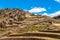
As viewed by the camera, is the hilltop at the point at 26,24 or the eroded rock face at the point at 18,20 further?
the eroded rock face at the point at 18,20

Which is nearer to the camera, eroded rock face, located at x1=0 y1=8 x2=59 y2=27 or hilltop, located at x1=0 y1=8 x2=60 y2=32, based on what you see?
hilltop, located at x1=0 y1=8 x2=60 y2=32

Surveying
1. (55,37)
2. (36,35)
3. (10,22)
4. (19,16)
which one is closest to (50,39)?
(55,37)

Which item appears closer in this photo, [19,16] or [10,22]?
[10,22]

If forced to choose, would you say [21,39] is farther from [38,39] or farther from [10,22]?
[10,22]

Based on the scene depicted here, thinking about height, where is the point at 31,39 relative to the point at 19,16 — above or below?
below

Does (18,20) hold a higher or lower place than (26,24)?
higher

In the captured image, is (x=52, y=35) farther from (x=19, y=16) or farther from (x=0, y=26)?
(x=19, y=16)

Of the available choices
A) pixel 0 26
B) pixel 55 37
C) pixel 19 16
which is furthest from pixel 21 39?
pixel 19 16

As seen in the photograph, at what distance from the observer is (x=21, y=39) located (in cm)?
3350

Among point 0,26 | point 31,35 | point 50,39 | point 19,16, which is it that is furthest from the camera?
point 19,16

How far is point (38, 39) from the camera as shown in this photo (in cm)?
3186

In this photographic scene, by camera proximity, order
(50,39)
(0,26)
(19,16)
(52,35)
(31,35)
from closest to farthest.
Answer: (50,39) → (52,35) → (31,35) → (0,26) → (19,16)

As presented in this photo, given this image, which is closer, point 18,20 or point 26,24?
point 26,24

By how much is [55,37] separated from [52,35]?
709mm
